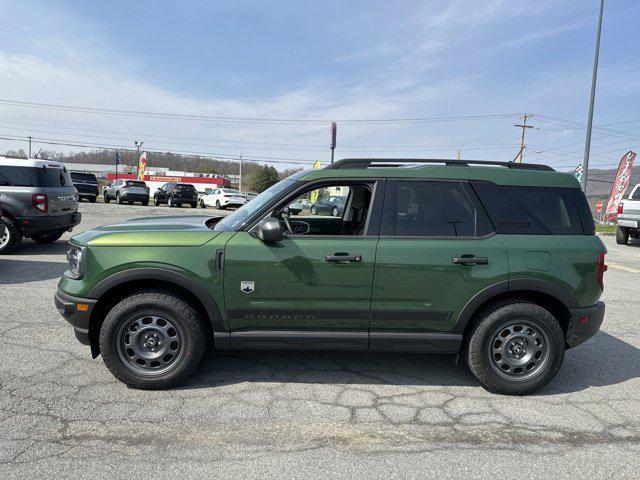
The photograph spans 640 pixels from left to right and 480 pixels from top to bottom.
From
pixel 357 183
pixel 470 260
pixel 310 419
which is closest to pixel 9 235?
pixel 357 183

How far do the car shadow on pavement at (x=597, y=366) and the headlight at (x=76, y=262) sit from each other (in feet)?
13.0

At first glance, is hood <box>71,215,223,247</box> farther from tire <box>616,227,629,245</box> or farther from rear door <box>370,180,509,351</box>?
tire <box>616,227,629,245</box>

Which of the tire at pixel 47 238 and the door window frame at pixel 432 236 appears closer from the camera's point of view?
the door window frame at pixel 432 236

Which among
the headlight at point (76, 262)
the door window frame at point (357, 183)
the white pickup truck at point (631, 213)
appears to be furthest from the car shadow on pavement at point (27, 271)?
the white pickup truck at point (631, 213)

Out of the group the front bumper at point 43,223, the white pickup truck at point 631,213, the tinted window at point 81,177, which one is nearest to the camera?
the front bumper at point 43,223

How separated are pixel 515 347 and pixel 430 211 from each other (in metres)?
1.35

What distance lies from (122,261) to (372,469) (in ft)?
7.80

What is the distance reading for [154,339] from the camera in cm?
358

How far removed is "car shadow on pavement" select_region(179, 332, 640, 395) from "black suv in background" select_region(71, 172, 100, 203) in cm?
2799

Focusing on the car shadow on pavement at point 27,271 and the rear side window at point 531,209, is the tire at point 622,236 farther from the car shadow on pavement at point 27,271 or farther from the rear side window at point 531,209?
the car shadow on pavement at point 27,271

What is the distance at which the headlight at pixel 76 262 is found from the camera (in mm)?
3543

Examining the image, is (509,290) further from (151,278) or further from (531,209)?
(151,278)

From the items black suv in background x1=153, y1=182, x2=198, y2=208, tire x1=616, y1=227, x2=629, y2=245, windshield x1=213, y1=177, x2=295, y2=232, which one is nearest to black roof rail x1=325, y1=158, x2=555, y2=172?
windshield x1=213, y1=177, x2=295, y2=232

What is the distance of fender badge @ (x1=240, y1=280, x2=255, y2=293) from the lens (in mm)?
3494
